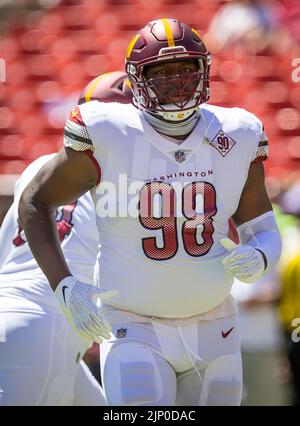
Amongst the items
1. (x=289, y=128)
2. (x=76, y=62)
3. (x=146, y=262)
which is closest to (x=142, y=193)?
(x=146, y=262)

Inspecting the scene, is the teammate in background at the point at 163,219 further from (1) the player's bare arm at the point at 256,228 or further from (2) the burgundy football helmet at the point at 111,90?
(2) the burgundy football helmet at the point at 111,90

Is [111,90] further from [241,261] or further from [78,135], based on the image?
[241,261]

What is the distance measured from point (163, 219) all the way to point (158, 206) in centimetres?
4

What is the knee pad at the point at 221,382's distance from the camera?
248 centimetres

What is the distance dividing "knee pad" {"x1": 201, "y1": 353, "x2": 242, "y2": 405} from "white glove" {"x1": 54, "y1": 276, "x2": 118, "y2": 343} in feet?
1.02

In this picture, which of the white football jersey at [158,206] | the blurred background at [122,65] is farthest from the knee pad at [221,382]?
the blurred background at [122,65]

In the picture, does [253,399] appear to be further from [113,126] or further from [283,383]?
[113,126]

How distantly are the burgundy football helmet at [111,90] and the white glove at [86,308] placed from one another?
3.13 ft

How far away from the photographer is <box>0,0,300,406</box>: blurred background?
201 inches

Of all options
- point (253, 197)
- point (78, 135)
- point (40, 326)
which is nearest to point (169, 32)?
point (78, 135)

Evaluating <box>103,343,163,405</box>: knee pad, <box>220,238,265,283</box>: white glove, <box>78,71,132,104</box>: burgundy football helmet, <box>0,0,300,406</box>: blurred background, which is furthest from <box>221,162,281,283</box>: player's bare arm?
<box>0,0,300,406</box>: blurred background

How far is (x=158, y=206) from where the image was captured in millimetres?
2471

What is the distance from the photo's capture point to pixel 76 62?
6809 mm

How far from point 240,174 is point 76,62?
14.7ft
